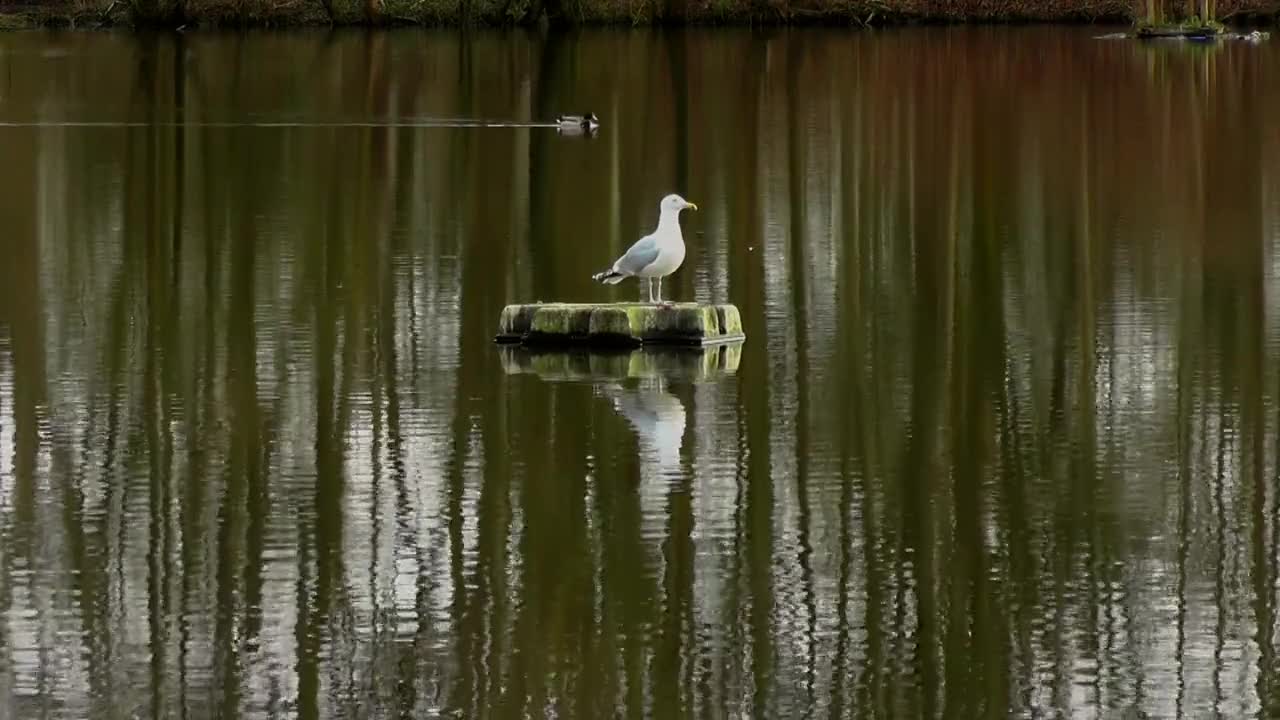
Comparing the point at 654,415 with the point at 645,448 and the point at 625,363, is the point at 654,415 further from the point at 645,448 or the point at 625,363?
the point at 625,363

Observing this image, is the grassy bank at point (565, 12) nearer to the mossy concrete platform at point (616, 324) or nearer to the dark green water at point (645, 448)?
the dark green water at point (645, 448)

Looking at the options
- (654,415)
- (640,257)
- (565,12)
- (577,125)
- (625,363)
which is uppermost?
(565,12)

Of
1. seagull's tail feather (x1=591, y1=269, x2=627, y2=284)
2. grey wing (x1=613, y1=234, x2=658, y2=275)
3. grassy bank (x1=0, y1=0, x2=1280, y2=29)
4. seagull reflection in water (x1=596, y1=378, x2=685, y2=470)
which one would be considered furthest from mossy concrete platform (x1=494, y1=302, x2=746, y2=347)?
grassy bank (x1=0, y1=0, x2=1280, y2=29)

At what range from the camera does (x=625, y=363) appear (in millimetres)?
18531

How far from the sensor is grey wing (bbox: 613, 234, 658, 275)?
61.1ft

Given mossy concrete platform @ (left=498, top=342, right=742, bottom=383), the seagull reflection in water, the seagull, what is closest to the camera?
the seagull reflection in water

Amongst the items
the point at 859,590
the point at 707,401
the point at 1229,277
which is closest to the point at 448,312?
the point at 707,401

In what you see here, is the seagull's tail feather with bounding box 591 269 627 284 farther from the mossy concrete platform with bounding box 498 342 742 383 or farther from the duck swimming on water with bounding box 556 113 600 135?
the duck swimming on water with bounding box 556 113 600 135

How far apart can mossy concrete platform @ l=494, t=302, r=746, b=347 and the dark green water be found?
41 centimetres

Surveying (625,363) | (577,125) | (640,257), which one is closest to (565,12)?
(577,125)

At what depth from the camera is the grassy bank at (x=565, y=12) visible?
86625 mm

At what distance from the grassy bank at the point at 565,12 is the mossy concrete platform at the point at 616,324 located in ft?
220

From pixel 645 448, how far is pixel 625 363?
10.6 feet

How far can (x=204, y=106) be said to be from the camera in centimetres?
4944
